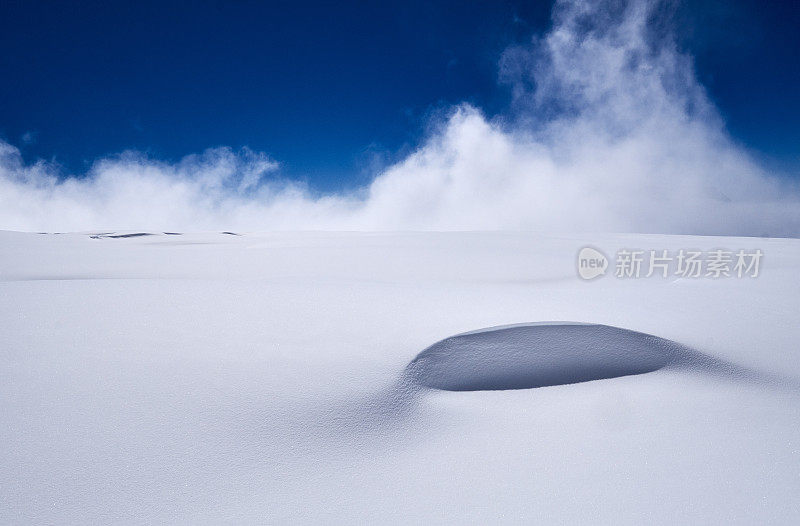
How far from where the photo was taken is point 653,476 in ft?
5.38

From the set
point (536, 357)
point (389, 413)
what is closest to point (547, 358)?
point (536, 357)

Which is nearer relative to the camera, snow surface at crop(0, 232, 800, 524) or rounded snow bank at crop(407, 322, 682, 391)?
snow surface at crop(0, 232, 800, 524)

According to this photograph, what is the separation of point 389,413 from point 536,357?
1.10 m

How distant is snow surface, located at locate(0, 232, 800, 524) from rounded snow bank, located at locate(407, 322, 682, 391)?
0.6 inches

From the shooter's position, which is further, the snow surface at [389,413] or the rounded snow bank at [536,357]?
the rounded snow bank at [536,357]

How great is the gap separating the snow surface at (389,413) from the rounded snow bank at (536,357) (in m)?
0.01

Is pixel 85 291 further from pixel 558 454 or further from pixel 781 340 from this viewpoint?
pixel 781 340

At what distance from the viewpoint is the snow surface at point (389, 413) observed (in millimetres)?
1501

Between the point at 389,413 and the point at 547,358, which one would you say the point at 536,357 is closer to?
the point at 547,358

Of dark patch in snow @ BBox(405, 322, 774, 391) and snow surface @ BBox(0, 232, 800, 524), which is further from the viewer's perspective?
dark patch in snow @ BBox(405, 322, 774, 391)

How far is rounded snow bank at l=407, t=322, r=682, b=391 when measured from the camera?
2465 mm

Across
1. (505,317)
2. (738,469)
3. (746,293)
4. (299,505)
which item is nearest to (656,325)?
(505,317)

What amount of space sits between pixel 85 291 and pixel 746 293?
752 centimetres

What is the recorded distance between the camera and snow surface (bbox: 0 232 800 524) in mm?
1501
